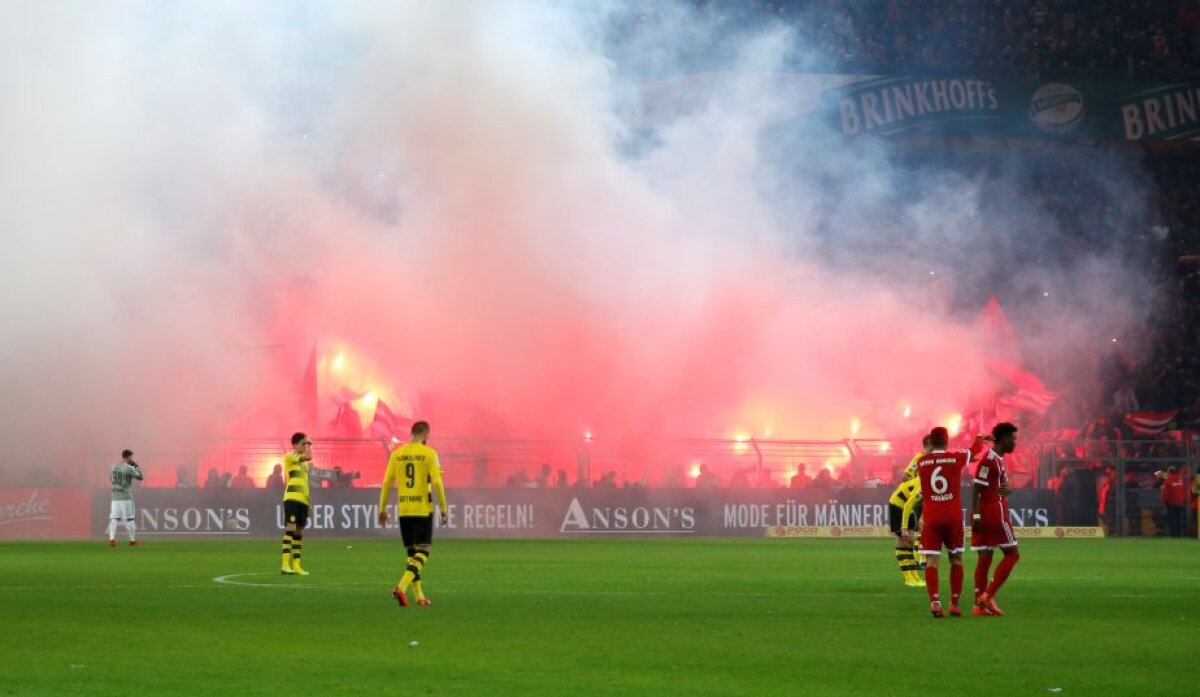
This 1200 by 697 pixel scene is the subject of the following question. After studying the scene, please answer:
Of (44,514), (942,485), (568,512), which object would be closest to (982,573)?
(942,485)

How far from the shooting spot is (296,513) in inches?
1001

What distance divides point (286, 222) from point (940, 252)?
23.0 m

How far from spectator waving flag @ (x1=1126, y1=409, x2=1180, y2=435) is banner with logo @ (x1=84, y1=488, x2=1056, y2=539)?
560cm

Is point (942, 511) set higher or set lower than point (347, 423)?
lower

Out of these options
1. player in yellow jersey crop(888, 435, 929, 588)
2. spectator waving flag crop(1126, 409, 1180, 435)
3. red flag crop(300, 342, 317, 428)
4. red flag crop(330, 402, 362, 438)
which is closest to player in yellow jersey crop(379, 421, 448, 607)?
player in yellow jersey crop(888, 435, 929, 588)

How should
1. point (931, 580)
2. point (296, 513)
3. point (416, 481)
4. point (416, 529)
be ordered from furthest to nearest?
1. point (296, 513)
2. point (416, 481)
3. point (416, 529)
4. point (931, 580)

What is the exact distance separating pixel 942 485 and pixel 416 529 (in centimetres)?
558

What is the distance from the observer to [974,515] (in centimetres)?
1711

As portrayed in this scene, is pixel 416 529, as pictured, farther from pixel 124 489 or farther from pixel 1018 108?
pixel 1018 108

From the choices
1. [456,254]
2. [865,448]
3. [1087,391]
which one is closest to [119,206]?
[456,254]

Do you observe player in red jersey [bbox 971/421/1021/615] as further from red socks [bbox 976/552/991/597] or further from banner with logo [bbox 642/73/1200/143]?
banner with logo [bbox 642/73/1200/143]

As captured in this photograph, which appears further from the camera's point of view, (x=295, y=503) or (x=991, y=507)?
(x=295, y=503)

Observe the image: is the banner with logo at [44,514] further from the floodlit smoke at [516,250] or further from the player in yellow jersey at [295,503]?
the player in yellow jersey at [295,503]

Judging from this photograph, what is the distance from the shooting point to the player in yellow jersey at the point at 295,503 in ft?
78.8
